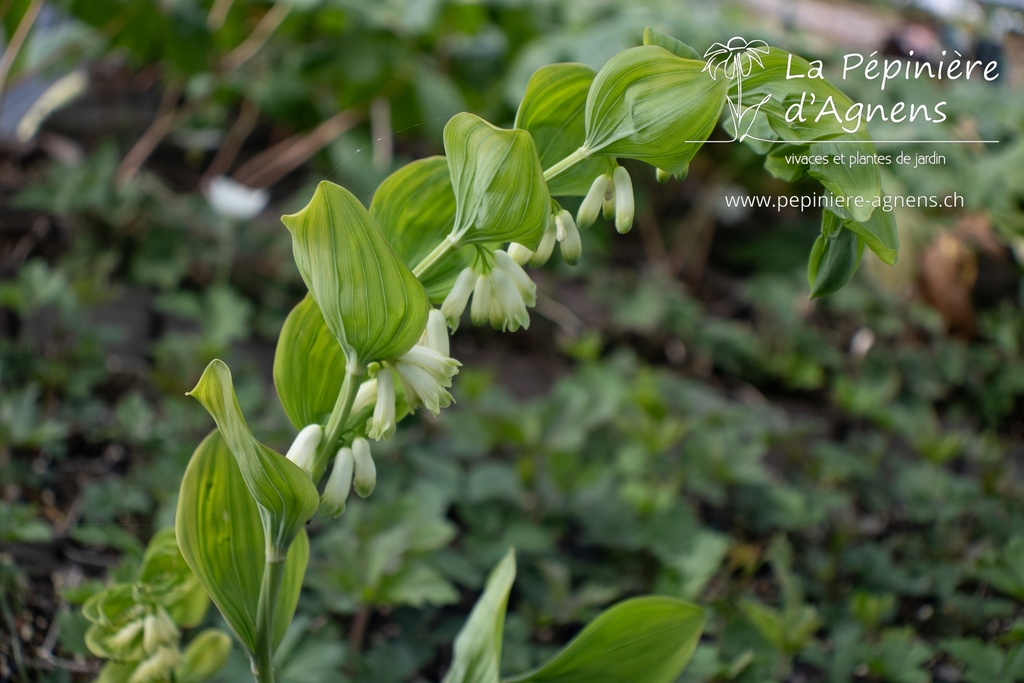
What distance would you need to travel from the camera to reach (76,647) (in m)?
0.70

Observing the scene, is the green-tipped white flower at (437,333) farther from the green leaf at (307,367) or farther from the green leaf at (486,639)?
the green leaf at (486,639)

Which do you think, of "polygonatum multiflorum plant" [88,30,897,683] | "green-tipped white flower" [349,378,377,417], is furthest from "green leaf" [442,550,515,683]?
"green-tipped white flower" [349,378,377,417]

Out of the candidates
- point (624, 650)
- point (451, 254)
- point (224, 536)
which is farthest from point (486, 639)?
point (451, 254)

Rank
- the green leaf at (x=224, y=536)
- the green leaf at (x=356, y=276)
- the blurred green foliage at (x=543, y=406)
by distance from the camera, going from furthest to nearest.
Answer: the blurred green foliage at (x=543, y=406)
the green leaf at (x=224, y=536)
the green leaf at (x=356, y=276)

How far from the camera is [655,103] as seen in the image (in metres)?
0.51

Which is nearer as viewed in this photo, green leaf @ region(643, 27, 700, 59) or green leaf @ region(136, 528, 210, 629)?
green leaf @ region(643, 27, 700, 59)

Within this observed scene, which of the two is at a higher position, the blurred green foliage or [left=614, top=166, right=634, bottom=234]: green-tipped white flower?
[left=614, top=166, right=634, bottom=234]: green-tipped white flower

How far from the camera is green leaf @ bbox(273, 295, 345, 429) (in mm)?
593

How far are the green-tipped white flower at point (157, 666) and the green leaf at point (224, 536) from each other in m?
0.09

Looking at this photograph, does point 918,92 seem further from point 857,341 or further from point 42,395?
point 42,395

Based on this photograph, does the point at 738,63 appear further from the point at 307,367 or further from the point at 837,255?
the point at 307,367

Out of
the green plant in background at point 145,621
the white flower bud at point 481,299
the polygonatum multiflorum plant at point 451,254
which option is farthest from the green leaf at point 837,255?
the green plant in background at point 145,621

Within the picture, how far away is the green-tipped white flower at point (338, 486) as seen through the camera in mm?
520

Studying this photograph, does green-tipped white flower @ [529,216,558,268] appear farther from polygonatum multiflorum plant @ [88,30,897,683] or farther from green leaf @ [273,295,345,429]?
green leaf @ [273,295,345,429]
